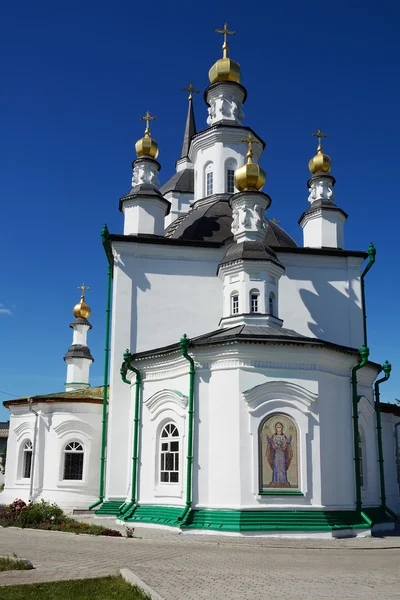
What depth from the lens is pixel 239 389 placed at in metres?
13.8

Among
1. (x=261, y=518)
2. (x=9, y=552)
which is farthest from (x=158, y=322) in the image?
(x=9, y=552)

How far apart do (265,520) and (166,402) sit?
3544 millimetres

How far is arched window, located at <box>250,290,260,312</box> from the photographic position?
52.3 feet

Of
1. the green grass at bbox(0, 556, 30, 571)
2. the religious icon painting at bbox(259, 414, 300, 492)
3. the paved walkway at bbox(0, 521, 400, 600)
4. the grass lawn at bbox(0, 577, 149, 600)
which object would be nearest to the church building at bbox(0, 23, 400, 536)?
the religious icon painting at bbox(259, 414, 300, 492)

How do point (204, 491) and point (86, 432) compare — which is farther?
point (86, 432)

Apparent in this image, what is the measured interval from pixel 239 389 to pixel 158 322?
Answer: 489cm

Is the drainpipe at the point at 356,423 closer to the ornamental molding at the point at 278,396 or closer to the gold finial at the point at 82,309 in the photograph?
the ornamental molding at the point at 278,396

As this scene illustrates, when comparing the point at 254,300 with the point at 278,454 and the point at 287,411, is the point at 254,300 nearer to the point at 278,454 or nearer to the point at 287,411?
the point at 287,411

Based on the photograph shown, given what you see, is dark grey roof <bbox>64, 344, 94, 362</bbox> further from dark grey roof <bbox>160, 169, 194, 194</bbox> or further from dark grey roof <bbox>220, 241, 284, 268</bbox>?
dark grey roof <bbox>220, 241, 284, 268</bbox>

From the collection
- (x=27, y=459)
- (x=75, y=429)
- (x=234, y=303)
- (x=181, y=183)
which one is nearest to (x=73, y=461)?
(x=75, y=429)

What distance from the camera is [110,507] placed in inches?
642

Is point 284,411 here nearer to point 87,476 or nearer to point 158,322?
point 158,322

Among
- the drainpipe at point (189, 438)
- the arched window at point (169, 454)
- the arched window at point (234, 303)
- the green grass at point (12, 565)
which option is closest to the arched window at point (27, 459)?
the arched window at point (169, 454)

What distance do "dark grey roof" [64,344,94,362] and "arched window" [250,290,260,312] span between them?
1894cm
